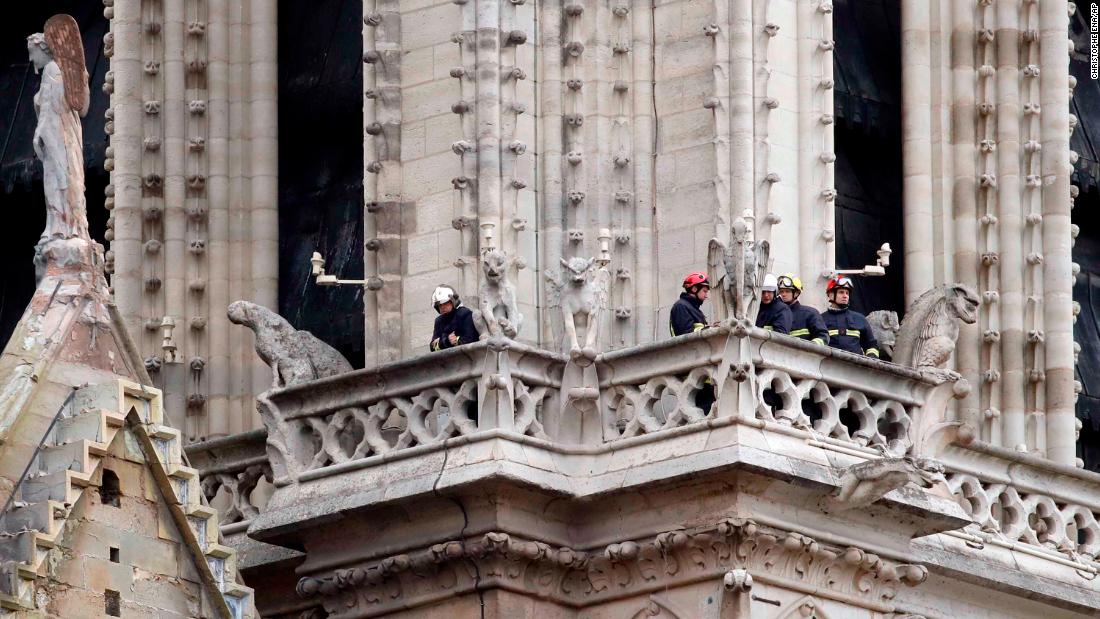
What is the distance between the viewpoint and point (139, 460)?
35062mm

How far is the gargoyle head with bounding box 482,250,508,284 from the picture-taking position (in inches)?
1453

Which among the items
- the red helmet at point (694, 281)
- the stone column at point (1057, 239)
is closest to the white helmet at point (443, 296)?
the red helmet at point (694, 281)

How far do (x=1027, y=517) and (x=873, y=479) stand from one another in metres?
2.83

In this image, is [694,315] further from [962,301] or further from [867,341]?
[962,301]

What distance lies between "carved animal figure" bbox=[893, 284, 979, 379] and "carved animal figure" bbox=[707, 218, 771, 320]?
6.25 ft

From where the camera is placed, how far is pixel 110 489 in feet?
114

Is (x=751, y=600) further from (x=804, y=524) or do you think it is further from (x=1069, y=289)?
(x=1069, y=289)

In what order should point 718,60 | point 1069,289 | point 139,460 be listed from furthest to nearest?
point 1069,289 < point 718,60 < point 139,460

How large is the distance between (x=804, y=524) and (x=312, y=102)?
6.83 metres

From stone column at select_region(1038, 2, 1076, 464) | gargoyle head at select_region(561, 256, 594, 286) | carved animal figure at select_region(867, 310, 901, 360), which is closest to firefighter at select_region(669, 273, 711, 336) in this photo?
gargoyle head at select_region(561, 256, 594, 286)

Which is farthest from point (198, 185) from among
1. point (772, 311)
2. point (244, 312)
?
point (772, 311)

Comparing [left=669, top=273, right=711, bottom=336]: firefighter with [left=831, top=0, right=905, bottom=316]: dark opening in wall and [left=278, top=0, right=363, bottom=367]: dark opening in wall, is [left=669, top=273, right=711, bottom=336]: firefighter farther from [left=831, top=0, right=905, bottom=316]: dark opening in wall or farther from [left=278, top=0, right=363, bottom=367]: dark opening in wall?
[left=278, top=0, right=363, bottom=367]: dark opening in wall

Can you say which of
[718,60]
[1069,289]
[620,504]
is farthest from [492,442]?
[1069,289]

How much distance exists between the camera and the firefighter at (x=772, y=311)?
123 ft
